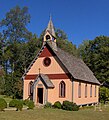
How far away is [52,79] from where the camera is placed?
130ft

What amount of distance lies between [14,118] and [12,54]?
47.9 m

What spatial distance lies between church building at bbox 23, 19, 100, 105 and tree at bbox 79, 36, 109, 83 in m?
26.9

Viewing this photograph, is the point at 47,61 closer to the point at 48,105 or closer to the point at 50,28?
the point at 50,28

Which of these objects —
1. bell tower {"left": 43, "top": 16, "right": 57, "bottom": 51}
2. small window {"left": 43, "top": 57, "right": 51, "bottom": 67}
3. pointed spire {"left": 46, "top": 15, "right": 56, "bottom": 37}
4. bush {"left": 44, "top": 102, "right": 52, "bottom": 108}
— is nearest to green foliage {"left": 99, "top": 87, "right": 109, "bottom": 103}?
bell tower {"left": 43, "top": 16, "right": 57, "bottom": 51}

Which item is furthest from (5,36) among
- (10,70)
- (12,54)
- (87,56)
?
(87,56)

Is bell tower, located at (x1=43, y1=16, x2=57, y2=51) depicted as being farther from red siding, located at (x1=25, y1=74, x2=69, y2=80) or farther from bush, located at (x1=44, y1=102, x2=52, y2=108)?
bush, located at (x1=44, y1=102, x2=52, y2=108)

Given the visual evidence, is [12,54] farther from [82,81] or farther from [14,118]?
[14,118]

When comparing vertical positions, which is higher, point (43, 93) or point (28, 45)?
point (28, 45)

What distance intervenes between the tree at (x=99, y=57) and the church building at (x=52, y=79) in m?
26.9

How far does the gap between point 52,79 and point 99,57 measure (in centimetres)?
3454

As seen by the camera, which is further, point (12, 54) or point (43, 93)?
point (12, 54)

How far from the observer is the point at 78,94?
129 ft

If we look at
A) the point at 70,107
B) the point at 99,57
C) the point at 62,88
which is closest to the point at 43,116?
the point at 70,107

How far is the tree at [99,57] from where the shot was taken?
6888cm
